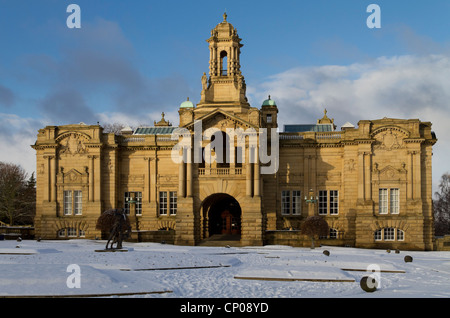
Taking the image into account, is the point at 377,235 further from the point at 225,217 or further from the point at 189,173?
the point at 189,173

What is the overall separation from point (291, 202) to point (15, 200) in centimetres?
3670

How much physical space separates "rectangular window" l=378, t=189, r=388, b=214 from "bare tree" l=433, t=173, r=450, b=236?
34670 mm

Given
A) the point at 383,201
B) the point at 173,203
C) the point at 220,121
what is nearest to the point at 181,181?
the point at 220,121

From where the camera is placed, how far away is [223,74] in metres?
58.8

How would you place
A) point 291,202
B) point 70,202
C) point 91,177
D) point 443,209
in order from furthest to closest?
point 443,209 < point 70,202 < point 291,202 < point 91,177

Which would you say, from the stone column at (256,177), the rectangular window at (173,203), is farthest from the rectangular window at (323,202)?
the rectangular window at (173,203)

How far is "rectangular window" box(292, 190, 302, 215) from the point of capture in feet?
185

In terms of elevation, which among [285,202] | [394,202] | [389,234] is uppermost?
[394,202]

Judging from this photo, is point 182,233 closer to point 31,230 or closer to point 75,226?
point 75,226

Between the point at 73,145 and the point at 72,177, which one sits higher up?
the point at 73,145

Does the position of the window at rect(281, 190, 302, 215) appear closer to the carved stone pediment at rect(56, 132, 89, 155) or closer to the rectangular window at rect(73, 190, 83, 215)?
the rectangular window at rect(73, 190, 83, 215)

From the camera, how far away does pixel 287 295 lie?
69.6 ft
